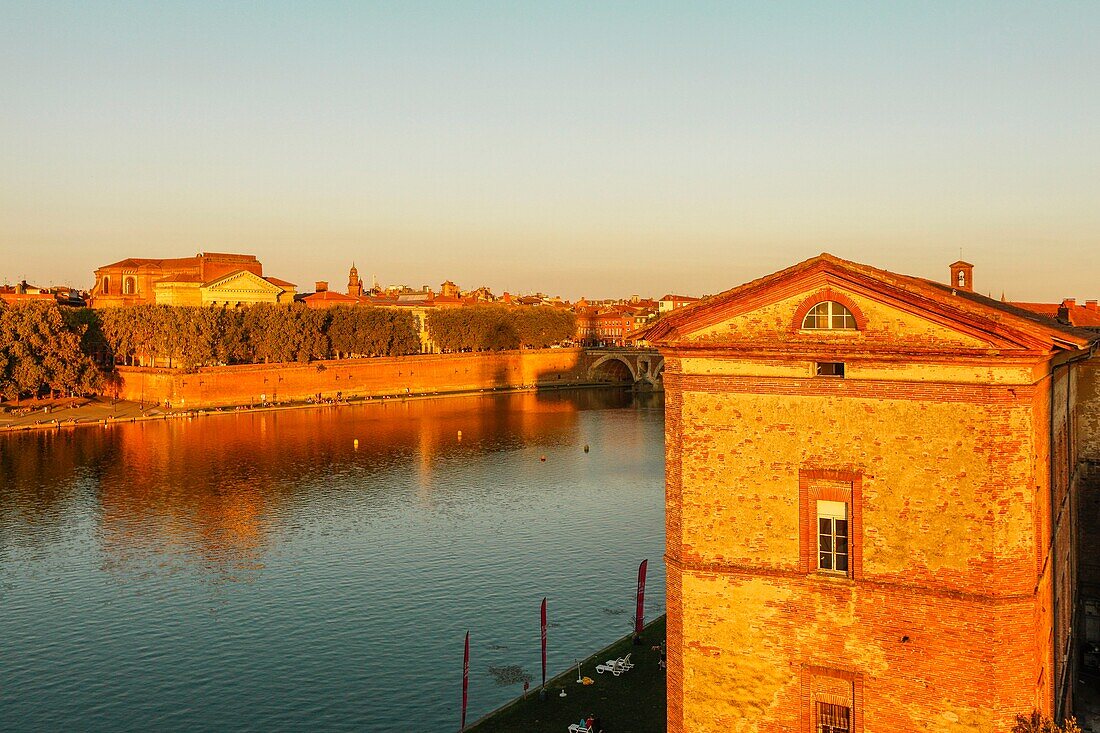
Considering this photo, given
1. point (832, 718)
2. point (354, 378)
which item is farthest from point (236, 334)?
point (832, 718)

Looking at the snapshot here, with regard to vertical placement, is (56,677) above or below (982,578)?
below

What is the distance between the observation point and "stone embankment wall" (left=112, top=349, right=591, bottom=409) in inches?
3063

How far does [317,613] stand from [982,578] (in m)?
21.8

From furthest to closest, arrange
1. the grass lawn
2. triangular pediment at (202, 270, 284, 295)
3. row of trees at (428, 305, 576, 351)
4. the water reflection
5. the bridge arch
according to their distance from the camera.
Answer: the bridge arch < triangular pediment at (202, 270, 284, 295) < row of trees at (428, 305, 576, 351) < the water reflection < the grass lawn

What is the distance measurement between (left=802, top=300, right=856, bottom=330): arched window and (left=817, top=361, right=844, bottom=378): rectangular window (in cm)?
47

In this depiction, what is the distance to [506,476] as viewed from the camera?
51.3 m

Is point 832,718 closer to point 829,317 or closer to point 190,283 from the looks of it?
point 829,317

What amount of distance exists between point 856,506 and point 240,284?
329 ft

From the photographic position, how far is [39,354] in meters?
70.9

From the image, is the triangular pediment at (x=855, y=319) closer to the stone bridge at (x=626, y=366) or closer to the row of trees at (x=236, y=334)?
the row of trees at (x=236, y=334)

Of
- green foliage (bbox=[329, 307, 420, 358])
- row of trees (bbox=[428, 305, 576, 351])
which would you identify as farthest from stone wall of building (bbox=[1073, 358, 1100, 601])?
row of trees (bbox=[428, 305, 576, 351])

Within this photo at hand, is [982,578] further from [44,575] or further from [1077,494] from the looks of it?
[44,575]

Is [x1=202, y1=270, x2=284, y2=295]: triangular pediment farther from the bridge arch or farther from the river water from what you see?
the river water

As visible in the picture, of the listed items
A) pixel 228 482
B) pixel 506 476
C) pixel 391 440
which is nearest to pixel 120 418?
pixel 391 440
